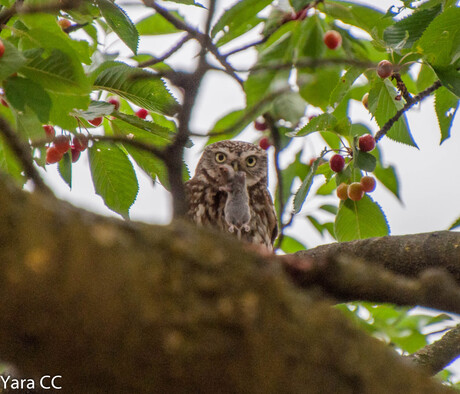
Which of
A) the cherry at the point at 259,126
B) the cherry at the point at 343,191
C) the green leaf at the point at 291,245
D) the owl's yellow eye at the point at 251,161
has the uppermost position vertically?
the owl's yellow eye at the point at 251,161

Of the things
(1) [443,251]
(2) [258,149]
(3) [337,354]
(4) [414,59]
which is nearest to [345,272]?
(3) [337,354]

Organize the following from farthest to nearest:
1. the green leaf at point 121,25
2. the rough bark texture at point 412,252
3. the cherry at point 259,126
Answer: the cherry at point 259,126, the green leaf at point 121,25, the rough bark texture at point 412,252

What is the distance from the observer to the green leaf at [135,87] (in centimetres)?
253

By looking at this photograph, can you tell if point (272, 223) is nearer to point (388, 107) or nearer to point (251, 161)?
point (251, 161)

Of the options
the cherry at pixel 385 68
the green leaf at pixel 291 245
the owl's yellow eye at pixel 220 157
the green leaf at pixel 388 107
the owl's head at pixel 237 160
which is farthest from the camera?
the owl's yellow eye at pixel 220 157

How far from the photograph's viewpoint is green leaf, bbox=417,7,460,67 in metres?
2.27

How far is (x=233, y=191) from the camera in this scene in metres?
4.36

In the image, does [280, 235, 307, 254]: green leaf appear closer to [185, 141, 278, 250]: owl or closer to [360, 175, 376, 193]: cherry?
[185, 141, 278, 250]: owl

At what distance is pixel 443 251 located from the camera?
220cm

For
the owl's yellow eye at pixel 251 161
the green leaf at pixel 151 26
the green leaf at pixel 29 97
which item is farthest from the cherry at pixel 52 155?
the owl's yellow eye at pixel 251 161

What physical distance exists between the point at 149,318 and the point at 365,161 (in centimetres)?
189

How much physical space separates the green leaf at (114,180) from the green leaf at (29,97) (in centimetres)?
67

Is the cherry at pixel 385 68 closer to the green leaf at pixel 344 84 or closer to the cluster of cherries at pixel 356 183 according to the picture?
the green leaf at pixel 344 84

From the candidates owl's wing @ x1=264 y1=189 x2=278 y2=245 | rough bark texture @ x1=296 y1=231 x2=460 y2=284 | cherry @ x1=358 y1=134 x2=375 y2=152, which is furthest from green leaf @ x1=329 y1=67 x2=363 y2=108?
owl's wing @ x1=264 y1=189 x2=278 y2=245
